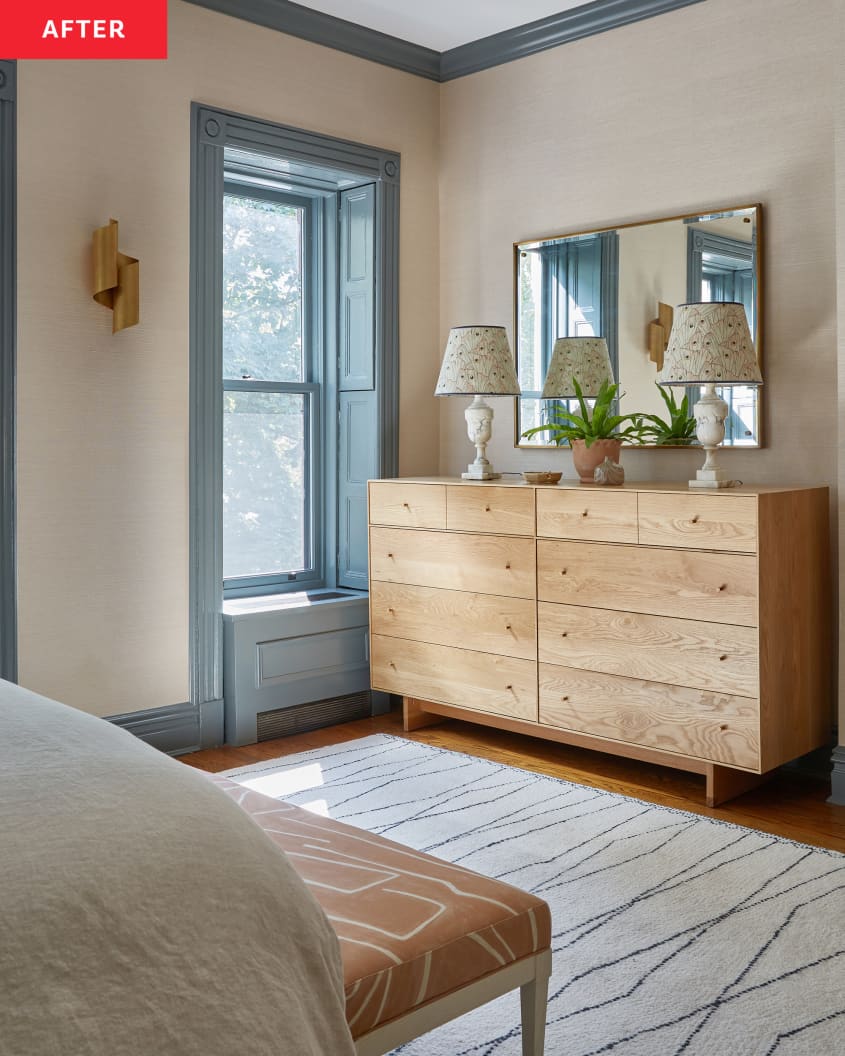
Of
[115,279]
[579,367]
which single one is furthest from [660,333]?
[115,279]

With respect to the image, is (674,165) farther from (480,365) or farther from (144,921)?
(144,921)

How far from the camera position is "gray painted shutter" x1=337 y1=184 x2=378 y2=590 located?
4207mm

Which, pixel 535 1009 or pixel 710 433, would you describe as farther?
pixel 710 433

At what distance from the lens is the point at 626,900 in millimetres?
2400

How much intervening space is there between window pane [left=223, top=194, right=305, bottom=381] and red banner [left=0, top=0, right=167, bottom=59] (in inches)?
28.9

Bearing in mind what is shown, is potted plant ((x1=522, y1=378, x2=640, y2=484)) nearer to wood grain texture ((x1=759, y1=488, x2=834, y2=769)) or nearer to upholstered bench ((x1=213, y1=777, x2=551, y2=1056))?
wood grain texture ((x1=759, y1=488, x2=834, y2=769))

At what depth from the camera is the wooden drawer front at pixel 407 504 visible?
12.1 feet

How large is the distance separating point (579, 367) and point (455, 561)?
870mm

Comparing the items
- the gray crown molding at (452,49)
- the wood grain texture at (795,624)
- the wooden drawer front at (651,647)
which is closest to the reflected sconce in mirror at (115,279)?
the gray crown molding at (452,49)

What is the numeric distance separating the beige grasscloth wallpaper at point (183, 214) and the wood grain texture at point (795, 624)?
232 mm

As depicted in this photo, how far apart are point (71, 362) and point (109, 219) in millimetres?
486

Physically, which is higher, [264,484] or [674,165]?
[674,165]

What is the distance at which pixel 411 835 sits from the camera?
2.79 metres

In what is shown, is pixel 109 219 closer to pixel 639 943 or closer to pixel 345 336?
pixel 345 336
